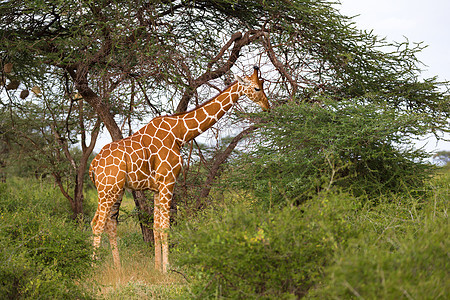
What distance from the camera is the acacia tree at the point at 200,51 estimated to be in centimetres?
662

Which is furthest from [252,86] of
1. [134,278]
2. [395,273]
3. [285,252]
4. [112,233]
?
[395,273]

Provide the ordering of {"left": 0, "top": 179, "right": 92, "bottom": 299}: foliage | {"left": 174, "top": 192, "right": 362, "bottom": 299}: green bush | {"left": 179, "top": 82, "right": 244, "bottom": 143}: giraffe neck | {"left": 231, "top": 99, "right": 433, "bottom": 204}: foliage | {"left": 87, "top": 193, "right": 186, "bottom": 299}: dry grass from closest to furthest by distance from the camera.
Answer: {"left": 174, "top": 192, "right": 362, "bottom": 299}: green bush < {"left": 0, "top": 179, "right": 92, "bottom": 299}: foliage < {"left": 87, "top": 193, "right": 186, "bottom": 299}: dry grass < {"left": 231, "top": 99, "right": 433, "bottom": 204}: foliage < {"left": 179, "top": 82, "right": 244, "bottom": 143}: giraffe neck

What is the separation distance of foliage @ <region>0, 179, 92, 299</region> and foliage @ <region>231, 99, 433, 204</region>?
2.21 meters

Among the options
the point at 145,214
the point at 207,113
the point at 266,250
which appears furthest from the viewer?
the point at 145,214

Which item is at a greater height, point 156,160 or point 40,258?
point 156,160

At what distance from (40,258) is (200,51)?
3.63 m

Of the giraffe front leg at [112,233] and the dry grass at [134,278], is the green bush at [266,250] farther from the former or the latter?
the giraffe front leg at [112,233]

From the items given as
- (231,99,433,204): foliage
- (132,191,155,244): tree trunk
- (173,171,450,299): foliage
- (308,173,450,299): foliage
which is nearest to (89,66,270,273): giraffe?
(231,99,433,204): foliage

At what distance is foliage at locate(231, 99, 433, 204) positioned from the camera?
5.39 metres

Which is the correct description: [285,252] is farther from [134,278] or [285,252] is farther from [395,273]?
[134,278]

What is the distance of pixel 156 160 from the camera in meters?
5.72

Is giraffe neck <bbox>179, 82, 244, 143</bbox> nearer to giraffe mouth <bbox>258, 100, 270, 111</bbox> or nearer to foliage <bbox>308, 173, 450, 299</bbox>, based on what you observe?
giraffe mouth <bbox>258, 100, 270, 111</bbox>

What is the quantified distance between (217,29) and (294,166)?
3530 mm

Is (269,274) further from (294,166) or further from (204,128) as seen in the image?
(204,128)
